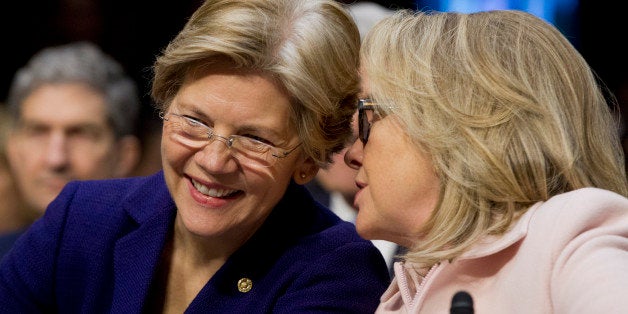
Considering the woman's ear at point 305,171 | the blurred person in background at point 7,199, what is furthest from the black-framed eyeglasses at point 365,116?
the blurred person in background at point 7,199

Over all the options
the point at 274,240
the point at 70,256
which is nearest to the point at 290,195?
the point at 274,240

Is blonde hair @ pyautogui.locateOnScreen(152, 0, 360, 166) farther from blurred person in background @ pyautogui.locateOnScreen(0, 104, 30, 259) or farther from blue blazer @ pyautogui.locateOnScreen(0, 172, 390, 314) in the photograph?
blurred person in background @ pyautogui.locateOnScreen(0, 104, 30, 259)

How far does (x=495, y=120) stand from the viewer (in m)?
2.03

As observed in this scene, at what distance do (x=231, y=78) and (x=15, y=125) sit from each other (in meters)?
2.03

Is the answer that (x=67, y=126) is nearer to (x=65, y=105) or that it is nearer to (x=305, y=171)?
(x=65, y=105)

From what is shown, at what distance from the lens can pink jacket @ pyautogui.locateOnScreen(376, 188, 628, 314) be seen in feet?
5.60

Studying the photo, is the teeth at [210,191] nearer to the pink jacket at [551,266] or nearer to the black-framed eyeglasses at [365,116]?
the black-framed eyeglasses at [365,116]

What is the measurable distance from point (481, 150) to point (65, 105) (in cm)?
236

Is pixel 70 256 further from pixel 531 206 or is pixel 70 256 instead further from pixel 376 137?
pixel 531 206

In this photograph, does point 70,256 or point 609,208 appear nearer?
point 609,208

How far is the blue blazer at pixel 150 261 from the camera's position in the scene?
2.41m

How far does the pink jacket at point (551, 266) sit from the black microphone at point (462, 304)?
132 mm

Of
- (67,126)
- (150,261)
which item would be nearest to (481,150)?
(150,261)

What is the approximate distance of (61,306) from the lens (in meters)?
2.56
